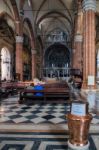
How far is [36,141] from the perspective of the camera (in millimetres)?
3637

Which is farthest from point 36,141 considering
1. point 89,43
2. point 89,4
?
point 89,4

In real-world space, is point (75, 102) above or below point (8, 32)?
below

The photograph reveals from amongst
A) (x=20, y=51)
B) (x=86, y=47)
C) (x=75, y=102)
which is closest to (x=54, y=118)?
(x=75, y=102)

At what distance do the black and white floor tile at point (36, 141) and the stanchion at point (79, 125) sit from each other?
413 mm

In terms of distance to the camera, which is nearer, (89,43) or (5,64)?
(89,43)

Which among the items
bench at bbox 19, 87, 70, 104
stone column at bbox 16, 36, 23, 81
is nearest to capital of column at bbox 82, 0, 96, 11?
bench at bbox 19, 87, 70, 104

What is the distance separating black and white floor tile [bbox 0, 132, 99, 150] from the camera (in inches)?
132

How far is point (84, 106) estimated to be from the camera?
288cm

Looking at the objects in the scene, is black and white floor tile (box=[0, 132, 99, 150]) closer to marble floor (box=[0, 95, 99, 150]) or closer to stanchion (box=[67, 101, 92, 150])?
marble floor (box=[0, 95, 99, 150])

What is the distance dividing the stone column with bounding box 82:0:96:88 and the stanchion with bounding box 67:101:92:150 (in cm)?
1064

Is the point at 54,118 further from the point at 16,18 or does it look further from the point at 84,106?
the point at 16,18

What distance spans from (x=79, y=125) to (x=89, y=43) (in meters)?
11.3

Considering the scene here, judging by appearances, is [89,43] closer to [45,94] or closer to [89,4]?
[89,4]

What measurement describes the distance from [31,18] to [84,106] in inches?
990
